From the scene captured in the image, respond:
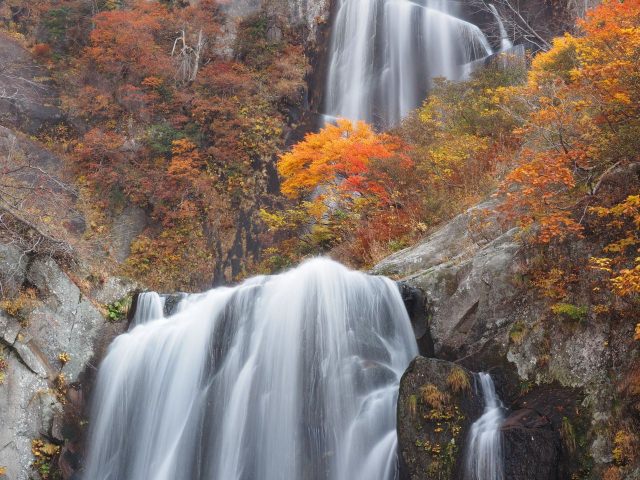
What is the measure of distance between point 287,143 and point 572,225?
15566mm

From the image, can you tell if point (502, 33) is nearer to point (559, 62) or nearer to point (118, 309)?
point (559, 62)

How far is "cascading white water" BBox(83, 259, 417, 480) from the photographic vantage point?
23.4 ft

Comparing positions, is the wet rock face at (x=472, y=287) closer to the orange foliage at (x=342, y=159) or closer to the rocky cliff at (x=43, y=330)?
the orange foliage at (x=342, y=159)

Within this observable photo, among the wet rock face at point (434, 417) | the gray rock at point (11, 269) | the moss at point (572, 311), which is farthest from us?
the gray rock at point (11, 269)

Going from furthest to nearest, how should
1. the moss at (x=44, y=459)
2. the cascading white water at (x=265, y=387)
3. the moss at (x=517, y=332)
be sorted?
1. the moss at (x=44, y=459)
2. the cascading white water at (x=265, y=387)
3. the moss at (x=517, y=332)

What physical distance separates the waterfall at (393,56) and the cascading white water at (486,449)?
15.4 metres

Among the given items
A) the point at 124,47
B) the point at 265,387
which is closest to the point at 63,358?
the point at 265,387

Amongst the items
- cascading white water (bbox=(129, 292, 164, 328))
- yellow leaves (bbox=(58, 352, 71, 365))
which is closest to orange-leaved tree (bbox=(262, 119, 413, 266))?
cascading white water (bbox=(129, 292, 164, 328))

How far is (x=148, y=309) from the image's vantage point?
402 inches

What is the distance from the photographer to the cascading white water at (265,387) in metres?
7.12

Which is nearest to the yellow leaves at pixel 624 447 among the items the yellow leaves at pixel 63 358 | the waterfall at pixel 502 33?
the yellow leaves at pixel 63 358

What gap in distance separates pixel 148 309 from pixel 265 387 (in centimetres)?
362

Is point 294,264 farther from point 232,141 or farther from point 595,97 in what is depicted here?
point 595,97

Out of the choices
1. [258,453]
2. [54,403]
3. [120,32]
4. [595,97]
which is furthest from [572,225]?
[120,32]
